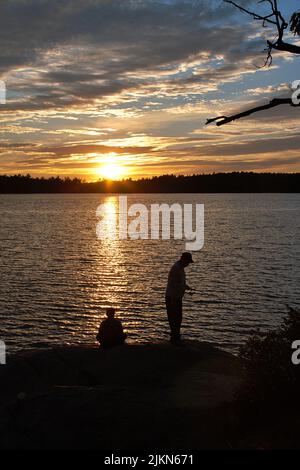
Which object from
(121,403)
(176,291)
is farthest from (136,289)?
(121,403)

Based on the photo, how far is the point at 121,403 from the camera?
32.6 feet

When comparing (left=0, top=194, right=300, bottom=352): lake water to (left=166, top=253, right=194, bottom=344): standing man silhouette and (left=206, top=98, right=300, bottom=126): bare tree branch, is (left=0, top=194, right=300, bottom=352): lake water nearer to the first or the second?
(left=166, top=253, right=194, bottom=344): standing man silhouette

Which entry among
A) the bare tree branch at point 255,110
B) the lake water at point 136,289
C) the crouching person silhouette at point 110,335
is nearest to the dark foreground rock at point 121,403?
the crouching person silhouette at point 110,335

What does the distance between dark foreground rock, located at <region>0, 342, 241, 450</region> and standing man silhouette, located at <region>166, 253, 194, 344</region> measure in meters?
1.36

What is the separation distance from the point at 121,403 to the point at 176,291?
16.5 feet

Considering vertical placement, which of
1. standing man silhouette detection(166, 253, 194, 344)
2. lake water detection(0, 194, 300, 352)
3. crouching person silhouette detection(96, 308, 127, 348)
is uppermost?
standing man silhouette detection(166, 253, 194, 344)

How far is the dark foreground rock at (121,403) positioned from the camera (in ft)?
30.2

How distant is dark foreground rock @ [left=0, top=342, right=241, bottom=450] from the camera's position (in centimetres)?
922

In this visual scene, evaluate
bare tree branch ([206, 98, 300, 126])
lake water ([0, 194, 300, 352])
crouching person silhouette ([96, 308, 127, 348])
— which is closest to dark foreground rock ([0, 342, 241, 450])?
crouching person silhouette ([96, 308, 127, 348])

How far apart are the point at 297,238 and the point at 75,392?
6651cm

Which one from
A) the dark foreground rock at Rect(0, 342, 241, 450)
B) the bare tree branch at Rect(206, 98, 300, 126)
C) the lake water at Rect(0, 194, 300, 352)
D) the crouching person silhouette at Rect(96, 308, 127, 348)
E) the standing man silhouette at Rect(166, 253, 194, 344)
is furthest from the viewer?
the lake water at Rect(0, 194, 300, 352)

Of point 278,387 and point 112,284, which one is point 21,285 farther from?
point 278,387

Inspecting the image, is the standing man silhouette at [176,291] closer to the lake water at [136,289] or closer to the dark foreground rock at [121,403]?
the dark foreground rock at [121,403]

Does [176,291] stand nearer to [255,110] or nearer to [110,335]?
[110,335]
